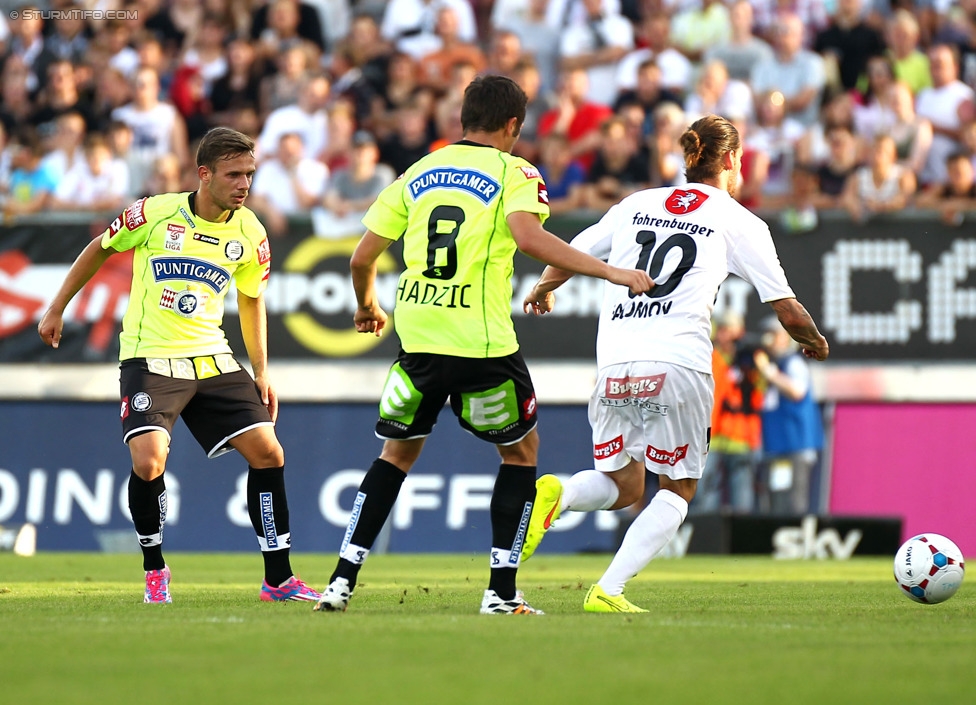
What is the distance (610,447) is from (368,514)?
1504 millimetres

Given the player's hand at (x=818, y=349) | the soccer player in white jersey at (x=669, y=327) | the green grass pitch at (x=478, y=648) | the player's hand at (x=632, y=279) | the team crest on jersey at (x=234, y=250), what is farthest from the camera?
the team crest on jersey at (x=234, y=250)

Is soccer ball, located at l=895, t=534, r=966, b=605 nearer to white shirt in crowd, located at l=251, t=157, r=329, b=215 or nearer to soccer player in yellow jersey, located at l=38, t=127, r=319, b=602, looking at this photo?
soccer player in yellow jersey, located at l=38, t=127, r=319, b=602

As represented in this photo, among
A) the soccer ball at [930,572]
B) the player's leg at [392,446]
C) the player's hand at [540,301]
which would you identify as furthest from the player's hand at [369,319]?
the soccer ball at [930,572]

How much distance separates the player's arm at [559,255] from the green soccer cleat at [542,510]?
1055 millimetres

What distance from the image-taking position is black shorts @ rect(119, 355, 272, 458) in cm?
755

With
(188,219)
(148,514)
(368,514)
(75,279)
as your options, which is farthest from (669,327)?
(75,279)

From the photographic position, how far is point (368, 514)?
21.8 feet

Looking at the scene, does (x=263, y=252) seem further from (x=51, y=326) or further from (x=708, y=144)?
(x=708, y=144)

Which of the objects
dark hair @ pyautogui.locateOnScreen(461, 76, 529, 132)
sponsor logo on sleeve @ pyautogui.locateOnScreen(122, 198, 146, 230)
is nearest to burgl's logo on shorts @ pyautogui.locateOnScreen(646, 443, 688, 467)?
dark hair @ pyautogui.locateOnScreen(461, 76, 529, 132)

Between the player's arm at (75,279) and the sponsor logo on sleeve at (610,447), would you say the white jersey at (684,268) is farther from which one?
the player's arm at (75,279)

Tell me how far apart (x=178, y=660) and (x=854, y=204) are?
11714mm

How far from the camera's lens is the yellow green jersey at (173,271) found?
7.74m

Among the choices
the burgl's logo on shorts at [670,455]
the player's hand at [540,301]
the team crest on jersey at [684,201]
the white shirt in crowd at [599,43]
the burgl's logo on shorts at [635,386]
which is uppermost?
the white shirt in crowd at [599,43]

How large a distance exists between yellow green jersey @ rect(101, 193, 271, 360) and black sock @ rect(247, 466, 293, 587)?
723mm
